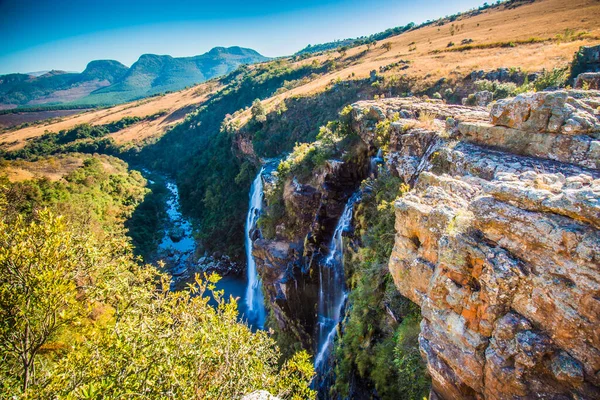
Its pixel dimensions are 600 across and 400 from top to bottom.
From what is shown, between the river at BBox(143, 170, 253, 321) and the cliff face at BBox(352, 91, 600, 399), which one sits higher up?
the cliff face at BBox(352, 91, 600, 399)

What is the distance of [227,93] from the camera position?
316 feet

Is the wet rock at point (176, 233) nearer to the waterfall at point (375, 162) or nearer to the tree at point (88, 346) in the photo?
the waterfall at point (375, 162)

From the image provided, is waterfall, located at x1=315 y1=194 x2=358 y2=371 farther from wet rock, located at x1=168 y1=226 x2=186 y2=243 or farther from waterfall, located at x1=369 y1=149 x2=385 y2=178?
wet rock, located at x1=168 y1=226 x2=186 y2=243

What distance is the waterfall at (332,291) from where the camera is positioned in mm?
20281

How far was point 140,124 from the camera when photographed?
4626 inches

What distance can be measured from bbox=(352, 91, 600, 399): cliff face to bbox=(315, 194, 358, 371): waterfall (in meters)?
10.2

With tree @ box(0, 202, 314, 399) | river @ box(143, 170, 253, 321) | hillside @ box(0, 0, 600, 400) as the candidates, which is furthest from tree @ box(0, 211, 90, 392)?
river @ box(143, 170, 253, 321)

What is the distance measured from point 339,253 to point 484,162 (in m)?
11.9

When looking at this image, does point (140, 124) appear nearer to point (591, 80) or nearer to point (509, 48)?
point (509, 48)

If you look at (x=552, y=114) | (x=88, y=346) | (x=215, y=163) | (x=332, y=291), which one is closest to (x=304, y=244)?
(x=332, y=291)

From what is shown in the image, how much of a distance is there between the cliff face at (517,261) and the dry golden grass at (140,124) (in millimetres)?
106967

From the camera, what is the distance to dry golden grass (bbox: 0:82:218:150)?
10581 centimetres

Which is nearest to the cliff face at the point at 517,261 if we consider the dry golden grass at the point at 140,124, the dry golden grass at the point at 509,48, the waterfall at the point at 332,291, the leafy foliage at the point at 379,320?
the leafy foliage at the point at 379,320

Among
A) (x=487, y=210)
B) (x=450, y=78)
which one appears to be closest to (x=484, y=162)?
(x=487, y=210)
